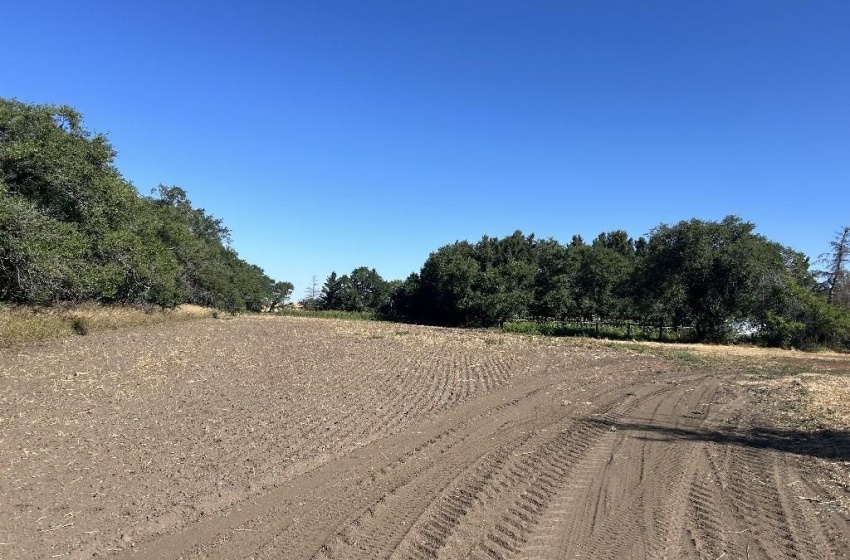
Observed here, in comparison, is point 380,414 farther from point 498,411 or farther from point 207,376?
point 207,376

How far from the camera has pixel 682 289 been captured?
139ft

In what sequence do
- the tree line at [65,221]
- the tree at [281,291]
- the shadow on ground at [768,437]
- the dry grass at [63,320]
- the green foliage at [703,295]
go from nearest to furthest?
the shadow on ground at [768,437] → the tree line at [65,221] → the dry grass at [63,320] → the green foliage at [703,295] → the tree at [281,291]

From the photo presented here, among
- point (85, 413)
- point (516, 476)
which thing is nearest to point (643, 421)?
point (516, 476)

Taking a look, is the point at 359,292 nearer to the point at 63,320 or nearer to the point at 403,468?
the point at 63,320

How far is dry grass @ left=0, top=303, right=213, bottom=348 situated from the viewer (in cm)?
1903

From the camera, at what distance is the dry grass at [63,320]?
62.4 ft

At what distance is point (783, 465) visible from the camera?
7785mm

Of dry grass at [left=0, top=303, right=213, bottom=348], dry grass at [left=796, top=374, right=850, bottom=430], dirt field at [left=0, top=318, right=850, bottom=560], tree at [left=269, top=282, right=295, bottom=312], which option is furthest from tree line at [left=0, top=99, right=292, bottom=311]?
tree at [left=269, top=282, right=295, bottom=312]

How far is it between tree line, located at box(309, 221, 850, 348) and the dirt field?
2731 centimetres

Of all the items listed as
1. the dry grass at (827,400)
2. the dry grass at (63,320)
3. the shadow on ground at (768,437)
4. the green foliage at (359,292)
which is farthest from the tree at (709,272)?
the green foliage at (359,292)

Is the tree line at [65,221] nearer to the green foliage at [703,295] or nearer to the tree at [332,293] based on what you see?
the green foliage at [703,295]

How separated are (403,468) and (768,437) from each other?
6.96 metres

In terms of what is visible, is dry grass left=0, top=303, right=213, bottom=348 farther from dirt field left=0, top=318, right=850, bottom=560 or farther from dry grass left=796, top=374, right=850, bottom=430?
dry grass left=796, top=374, right=850, bottom=430

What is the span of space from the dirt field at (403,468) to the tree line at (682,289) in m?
27.3
